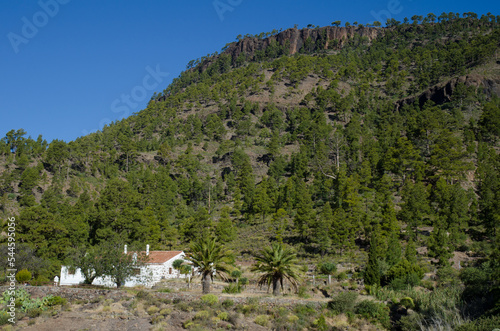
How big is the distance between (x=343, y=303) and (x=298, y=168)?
6155cm

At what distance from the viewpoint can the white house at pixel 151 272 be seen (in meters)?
47.2

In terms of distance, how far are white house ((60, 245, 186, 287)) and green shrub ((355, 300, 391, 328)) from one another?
81.6 ft

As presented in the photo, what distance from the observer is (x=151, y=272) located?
47.4 m

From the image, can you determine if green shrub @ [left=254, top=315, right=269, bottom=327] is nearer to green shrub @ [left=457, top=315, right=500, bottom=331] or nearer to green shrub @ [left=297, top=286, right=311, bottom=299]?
green shrub @ [left=297, top=286, right=311, bottom=299]

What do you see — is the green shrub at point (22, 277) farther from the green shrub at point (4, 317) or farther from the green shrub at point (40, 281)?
the green shrub at point (4, 317)

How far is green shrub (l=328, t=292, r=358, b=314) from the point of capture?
1282 inches

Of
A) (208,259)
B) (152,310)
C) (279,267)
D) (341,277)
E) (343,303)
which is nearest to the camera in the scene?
(152,310)

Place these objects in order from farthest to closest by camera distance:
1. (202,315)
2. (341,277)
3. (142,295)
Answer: (341,277) → (142,295) → (202,315)

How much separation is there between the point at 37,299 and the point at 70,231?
1106 inches

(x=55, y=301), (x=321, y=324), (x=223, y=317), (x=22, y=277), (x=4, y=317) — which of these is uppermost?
(x=22, y=277)

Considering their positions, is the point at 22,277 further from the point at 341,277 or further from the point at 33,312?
the point at 341,277

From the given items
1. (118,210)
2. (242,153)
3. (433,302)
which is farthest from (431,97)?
(433,302)

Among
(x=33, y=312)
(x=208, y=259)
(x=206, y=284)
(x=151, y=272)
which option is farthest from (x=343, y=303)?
(x=151, y=272)

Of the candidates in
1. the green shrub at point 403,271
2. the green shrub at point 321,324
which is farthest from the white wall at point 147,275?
the green shrub at point 403,271
